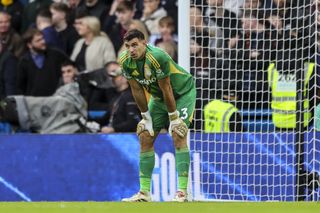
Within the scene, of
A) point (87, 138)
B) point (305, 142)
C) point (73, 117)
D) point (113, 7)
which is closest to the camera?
point (305, 142)

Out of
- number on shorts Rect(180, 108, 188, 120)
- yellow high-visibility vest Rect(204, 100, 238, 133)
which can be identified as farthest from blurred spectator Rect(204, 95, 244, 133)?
number on shorts Rect(180, 108, 188, 120)

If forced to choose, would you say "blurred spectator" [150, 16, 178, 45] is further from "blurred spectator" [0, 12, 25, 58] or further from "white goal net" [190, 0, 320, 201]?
"blurred spectator" [0, 12, 25, 58]

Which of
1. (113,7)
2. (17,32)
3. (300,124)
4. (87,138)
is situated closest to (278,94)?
(300,124)

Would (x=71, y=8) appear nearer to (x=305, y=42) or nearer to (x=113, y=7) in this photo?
(x=113, y=7)

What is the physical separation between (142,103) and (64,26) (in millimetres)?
4540

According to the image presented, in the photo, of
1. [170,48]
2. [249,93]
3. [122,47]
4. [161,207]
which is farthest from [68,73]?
[161,207]

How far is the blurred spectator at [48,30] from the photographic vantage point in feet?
47.0

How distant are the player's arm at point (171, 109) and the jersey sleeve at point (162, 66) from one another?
5cm

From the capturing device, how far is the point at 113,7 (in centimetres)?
1442

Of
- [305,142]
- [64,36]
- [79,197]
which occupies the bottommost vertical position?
[79,197]

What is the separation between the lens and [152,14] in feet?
46.3

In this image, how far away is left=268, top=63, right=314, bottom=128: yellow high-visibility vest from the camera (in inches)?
479

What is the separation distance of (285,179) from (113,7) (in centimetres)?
381

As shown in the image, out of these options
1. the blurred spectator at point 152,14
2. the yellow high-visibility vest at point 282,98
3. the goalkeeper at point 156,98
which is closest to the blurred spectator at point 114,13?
the blurred spectator at point 152,14
